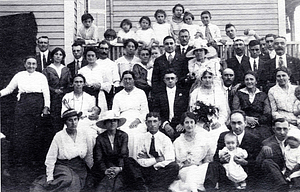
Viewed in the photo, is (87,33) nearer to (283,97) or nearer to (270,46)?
(270,46)

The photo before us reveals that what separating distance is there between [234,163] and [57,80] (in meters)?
2.53

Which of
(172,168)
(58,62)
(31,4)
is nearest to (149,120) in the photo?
(172,168)

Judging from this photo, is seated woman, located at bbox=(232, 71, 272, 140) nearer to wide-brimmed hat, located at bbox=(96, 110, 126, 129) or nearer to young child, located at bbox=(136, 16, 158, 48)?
wide-brimmed hat, located at bbox=(96, 110, 126, 129)

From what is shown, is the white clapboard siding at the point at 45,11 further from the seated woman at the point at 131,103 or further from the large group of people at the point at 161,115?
the seated woman at the point at 131,103

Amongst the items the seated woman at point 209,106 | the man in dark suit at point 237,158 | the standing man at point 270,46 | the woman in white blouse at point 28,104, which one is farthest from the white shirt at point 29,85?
the standing man at point 270,46

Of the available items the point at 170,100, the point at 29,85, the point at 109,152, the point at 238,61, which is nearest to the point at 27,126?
the point at 29,85

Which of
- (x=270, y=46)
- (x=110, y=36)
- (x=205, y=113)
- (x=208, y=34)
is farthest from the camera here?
(x=208, y=34)

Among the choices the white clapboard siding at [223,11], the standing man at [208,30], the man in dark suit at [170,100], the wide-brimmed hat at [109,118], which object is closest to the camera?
the wide-brimmed hat at [109,118]

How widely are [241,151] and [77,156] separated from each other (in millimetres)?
1626

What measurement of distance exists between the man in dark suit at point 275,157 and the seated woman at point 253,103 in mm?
540

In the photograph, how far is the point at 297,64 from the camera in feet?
20.2

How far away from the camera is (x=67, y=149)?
15.3ft

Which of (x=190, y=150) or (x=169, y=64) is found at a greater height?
(x=169, y=64)

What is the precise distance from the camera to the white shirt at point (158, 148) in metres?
4.55
